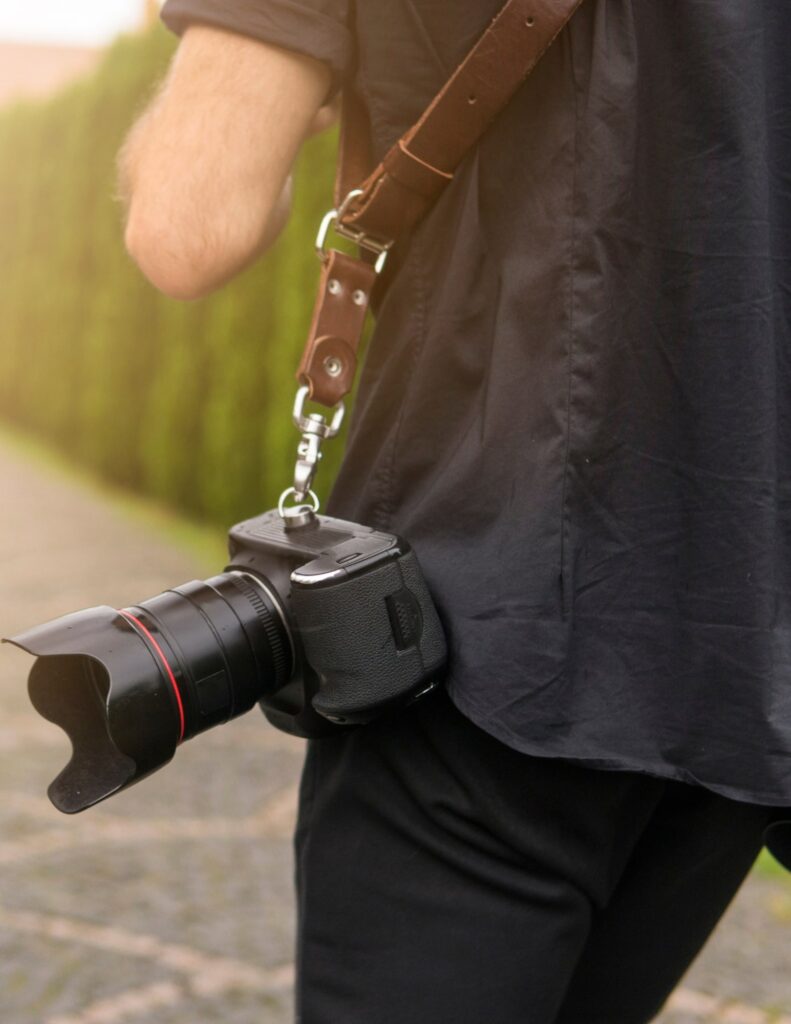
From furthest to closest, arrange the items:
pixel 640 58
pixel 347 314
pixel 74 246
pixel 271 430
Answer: pixel 74 246 < pixel 271 430 < pixel 347 314 < pixel 640 58

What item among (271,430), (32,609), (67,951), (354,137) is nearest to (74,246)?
(271,430)

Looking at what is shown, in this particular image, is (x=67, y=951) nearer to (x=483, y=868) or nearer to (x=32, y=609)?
(x=483, y=868)

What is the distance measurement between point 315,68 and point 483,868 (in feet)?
2.07

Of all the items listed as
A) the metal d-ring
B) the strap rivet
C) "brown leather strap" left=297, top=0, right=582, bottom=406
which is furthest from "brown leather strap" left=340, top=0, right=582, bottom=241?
the metal d-ring

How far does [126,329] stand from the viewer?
7.64m

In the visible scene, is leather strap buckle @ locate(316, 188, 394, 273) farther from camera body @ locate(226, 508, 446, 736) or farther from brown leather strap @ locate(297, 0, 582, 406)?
camera body @ locate(226, 508, 446, 736)

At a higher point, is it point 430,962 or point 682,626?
point 682,626

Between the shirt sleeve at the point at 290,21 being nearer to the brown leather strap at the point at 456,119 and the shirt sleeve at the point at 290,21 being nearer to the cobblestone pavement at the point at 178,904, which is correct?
the brown leather strap at the point at 456,119

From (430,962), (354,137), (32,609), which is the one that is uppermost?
(354,137)

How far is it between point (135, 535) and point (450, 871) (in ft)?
18.5

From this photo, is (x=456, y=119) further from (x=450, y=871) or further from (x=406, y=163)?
(x=450, y=871)

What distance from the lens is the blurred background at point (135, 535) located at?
232 centimetres

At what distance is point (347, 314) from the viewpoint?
1.10m

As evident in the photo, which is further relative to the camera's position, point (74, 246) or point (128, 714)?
point (74, 246)
